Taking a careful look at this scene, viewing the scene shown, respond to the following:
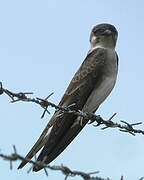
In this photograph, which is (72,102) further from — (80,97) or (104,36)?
(104,36)

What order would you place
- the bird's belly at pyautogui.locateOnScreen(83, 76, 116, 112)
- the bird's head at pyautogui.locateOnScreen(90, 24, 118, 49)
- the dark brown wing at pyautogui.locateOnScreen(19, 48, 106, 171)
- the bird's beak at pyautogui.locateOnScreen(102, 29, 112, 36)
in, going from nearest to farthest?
the dark brown wing at pyautogui.locateOnScreen(19, 48, 106, 171) → the bird's belly at pyautogui.locateOnScreen(83, 76, 116, 112) → the bird's head at pyautogui.locateOnScreen(90, 24, 118, 49) → the bird's beak at pyautogui.locateOnScreen(102, 29, 112, 36)

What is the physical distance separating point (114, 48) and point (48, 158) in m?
2.69

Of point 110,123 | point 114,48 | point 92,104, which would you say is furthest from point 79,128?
point 110,123

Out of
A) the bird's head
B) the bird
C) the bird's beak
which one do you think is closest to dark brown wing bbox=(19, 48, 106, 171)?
the bird

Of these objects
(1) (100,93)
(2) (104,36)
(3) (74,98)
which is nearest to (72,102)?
(3) (74,98)

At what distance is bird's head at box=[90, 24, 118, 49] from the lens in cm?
880

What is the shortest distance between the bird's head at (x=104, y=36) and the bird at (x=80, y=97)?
0.47 m

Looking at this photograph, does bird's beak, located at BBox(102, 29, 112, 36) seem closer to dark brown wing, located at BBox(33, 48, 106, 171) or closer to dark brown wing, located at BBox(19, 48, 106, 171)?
dark brown wing, located at BBox(19, 48, 106, 171)

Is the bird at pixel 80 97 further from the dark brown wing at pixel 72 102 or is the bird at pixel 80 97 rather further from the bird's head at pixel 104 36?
the bird's head at pixel 104 36

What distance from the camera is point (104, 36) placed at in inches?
354

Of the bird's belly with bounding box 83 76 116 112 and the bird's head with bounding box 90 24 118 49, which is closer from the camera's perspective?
the bird's belly with bounding box 83 76 116 112

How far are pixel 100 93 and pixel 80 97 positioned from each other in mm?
378

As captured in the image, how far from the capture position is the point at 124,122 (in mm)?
4621

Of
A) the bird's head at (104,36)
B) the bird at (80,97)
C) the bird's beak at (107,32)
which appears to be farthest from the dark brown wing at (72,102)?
the bird's beak at (107,32)
